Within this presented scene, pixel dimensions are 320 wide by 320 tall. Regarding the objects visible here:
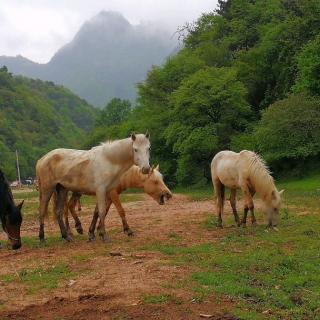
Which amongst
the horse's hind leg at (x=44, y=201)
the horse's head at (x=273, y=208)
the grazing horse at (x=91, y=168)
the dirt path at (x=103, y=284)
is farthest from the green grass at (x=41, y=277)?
the horse's head at (x=273, y=208)

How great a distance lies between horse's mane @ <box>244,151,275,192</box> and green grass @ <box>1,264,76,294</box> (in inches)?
230

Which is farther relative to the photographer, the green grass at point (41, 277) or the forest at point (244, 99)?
the forest at point (244, 99)

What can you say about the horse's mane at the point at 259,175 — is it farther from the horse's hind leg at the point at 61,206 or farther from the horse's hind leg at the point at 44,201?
the horse's hind leg at the point at 44,201

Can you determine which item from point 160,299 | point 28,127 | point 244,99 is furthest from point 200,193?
point 28,127

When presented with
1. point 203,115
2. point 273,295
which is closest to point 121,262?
point 273,295

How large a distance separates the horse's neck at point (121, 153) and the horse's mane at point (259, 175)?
3.44 metres

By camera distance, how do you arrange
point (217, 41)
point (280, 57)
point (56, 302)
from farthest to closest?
point (217, 41) → point (280, 57) → point (56, 302)

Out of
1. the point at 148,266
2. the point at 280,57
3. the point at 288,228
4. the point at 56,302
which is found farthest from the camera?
the point at 280,57

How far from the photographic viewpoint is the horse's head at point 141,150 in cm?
1041

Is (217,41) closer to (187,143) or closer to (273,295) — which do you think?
(187,143)

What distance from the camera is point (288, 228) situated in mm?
12711

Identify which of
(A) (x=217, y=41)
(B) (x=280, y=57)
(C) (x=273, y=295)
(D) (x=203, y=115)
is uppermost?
(A) (x=217, y=41)

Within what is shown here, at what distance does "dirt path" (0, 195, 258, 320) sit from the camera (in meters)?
6.18

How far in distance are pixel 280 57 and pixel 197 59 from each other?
26.7 feet
